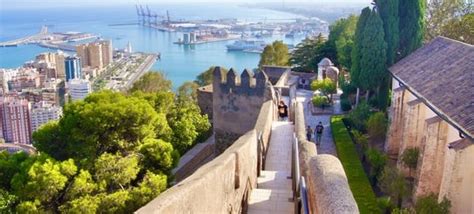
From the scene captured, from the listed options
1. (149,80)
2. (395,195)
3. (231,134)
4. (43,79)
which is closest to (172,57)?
(43,79)

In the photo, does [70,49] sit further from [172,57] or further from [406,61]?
[406,61]

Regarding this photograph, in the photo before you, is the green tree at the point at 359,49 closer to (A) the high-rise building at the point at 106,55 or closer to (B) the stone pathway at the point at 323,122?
(B) the stone pathway at the point at 323,122

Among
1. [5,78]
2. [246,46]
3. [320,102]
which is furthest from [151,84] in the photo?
[246,46]

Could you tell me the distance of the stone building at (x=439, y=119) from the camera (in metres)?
11.8

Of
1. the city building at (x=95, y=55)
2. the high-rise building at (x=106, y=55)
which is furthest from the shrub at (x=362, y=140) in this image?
the high-rise building at (x=106, y=55)

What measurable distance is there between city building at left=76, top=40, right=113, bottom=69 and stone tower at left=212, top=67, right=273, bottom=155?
275ft

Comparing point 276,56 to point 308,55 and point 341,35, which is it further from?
point 341,35

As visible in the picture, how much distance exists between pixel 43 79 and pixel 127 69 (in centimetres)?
1750

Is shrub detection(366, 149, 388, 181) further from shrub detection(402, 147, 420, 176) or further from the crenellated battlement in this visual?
the crenellated battlement

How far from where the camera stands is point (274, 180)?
41.1 ft

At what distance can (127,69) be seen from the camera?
9569cm

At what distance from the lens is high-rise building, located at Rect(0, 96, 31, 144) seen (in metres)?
48.6

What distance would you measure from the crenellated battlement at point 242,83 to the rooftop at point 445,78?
18.7 ft

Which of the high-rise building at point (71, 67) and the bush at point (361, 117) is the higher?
the bush at point (361, 117)
